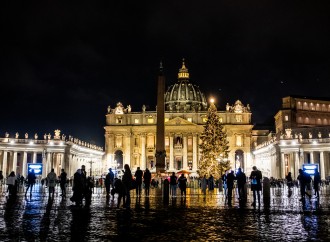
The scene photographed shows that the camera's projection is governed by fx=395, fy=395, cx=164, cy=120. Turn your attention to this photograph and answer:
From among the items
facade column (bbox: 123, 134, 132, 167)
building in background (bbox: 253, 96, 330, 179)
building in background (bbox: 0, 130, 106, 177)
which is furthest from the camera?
facade column (bbox: 123, 134, 132, 167)

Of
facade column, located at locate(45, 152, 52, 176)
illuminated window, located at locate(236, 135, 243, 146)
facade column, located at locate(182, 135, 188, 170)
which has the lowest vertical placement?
facade column, located at locate(45, 152, 52, 176)

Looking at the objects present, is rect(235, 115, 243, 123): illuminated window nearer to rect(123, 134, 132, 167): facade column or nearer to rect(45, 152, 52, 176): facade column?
rect(123, 134, 132, 167): facade column

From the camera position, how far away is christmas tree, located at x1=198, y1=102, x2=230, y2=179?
50656mm

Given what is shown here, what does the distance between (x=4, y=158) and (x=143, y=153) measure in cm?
3687

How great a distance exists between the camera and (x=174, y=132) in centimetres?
9869

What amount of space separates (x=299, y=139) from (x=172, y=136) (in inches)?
1476

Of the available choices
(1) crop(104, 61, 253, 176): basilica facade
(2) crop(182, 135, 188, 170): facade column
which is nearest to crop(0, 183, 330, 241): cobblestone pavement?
(1) crop(104, 61, 253, 176): basilica facade

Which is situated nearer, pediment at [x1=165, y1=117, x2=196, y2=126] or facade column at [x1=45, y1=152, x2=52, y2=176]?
facade column at [x1=45, y1=152, x2=52, y2=176]

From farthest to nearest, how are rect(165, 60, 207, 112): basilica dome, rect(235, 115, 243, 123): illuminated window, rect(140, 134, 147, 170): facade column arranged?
rect(165, 60, 207, 112): basilica dome
rect(235, 115, 243, 123): illuminated window
rect(140, 134, 147, 170): facade column

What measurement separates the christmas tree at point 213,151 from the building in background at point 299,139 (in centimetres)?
1680

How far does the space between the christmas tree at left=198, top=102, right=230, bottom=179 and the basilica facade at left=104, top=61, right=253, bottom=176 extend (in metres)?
45.0

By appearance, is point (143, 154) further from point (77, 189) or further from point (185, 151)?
point (77, 189)

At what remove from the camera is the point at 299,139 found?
67.7m

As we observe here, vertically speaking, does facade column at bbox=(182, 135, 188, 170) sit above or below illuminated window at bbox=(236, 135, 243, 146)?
below
